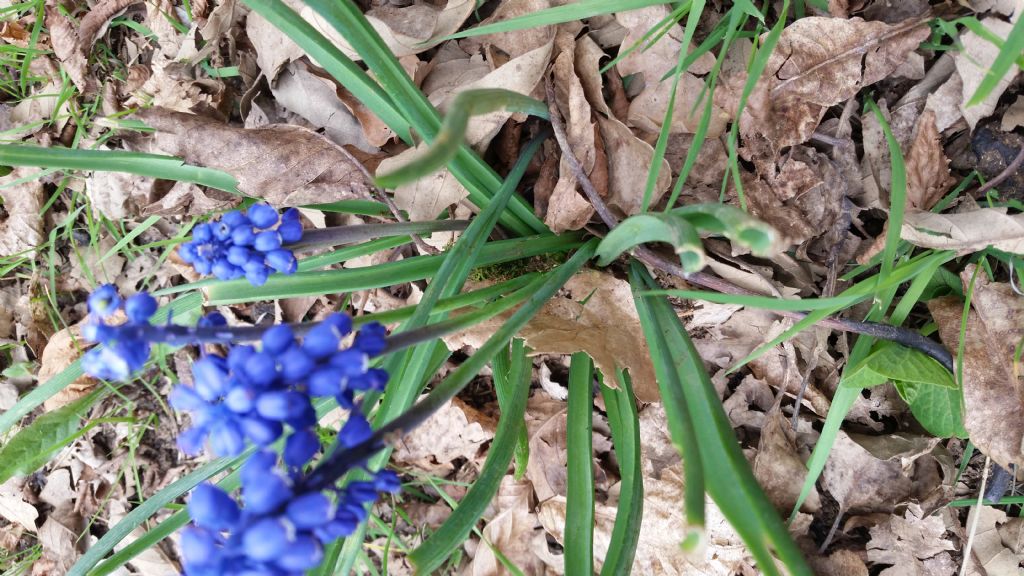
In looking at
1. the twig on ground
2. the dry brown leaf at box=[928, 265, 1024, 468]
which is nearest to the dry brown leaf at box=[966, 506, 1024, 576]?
the dry brown leaf at box=[928, 265, 1024, 468]

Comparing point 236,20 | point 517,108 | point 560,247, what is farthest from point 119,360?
point 236,20

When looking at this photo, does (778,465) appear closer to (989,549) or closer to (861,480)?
(861,480)

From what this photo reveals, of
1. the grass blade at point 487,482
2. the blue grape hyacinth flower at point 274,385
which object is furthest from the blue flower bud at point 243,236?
the grass blade at point 487,482

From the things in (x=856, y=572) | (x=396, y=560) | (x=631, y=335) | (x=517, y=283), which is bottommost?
(x=396, y=560)

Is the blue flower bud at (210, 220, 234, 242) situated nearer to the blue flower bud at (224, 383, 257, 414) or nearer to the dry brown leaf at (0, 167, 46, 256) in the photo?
the blue flower bud at (224, 383, 257, 414)

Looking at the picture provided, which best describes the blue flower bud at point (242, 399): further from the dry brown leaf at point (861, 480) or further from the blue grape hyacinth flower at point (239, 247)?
the dry brown leaf at point (861, 480)

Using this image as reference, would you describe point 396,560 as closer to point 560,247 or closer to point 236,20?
point 560,247
